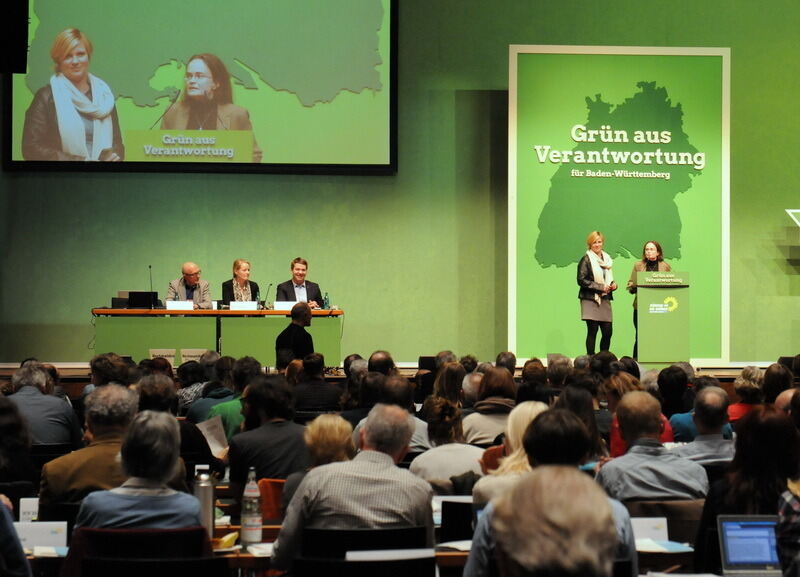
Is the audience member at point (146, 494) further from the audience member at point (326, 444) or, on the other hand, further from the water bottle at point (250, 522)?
the audience member at point (326, 444)

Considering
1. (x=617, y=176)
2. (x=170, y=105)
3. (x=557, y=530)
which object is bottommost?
(x=557, y=530)

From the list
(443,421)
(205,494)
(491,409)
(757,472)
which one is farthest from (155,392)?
(757,472)

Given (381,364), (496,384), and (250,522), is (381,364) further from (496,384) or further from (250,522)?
(250,522)

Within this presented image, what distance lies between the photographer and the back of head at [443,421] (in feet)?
14.6

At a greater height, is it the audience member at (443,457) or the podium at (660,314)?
the podium at (660,314)

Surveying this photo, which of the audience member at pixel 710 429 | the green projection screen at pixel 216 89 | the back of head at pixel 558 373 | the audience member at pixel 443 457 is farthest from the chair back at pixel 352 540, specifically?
the green projection screen at pixel 216 89

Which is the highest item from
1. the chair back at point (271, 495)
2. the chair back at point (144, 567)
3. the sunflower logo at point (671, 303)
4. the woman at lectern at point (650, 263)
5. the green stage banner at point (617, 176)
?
the green stage banner at point (617, 176)

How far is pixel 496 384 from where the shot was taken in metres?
5.46

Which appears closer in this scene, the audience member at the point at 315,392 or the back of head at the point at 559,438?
the back of head at the point at 559,438

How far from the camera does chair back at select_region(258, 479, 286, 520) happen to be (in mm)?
3926

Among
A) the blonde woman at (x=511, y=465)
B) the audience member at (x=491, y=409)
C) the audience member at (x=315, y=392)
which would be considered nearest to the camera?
the blonde woman at (x=511, y=465)

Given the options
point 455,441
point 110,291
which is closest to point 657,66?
point 110,291

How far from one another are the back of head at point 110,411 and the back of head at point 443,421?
1.27 metres

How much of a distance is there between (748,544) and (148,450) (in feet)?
5.23
